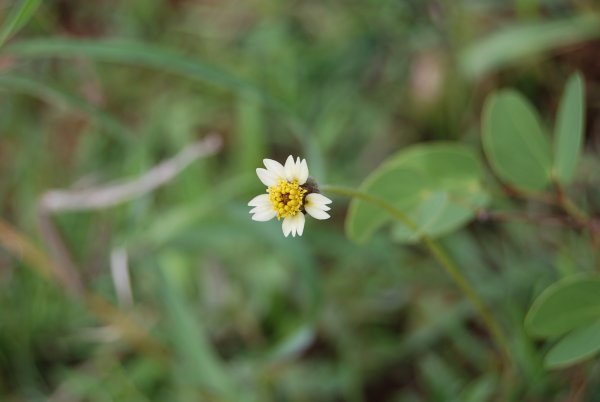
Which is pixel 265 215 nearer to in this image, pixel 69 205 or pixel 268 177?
pixel 268 177

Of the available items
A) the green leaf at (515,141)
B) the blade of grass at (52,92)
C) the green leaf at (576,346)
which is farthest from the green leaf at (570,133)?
the blade of grass at (52,92)

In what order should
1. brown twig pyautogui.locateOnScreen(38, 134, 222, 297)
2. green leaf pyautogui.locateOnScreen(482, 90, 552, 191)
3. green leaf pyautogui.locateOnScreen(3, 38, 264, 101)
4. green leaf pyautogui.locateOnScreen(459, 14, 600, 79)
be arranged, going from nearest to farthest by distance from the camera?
green leaf pyautogui.locateOnScreen(482, 90, 552, 191) < green leaf pyautogui.locateOnScreen(3, 38, 264, 101) < brown twig pyautogui.locateOnScreen(38, 134, 222, 297) < green leaf pyautogui.locateOnScreen(459, 14, 600, 79)

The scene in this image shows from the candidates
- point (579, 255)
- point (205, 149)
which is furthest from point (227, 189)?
point (579, 255)

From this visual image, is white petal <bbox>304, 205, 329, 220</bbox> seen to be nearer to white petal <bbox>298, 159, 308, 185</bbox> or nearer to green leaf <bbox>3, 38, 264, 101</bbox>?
white petal <bbox>298, 159, 308, 185</bbox>

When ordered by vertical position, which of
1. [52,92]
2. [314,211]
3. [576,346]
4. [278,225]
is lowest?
[576,346]

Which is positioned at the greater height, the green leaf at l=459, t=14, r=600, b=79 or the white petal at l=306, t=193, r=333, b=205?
the green leaf at l=459, t=14, r=600, b=79

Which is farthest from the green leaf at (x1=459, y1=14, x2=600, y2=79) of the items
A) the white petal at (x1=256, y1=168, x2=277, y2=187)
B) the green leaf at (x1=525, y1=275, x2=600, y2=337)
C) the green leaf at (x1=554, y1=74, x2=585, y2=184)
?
the white petal at (x1=256, y1=168, x2=277, y2=187)

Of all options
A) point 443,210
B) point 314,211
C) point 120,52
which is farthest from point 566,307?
point 120,52
